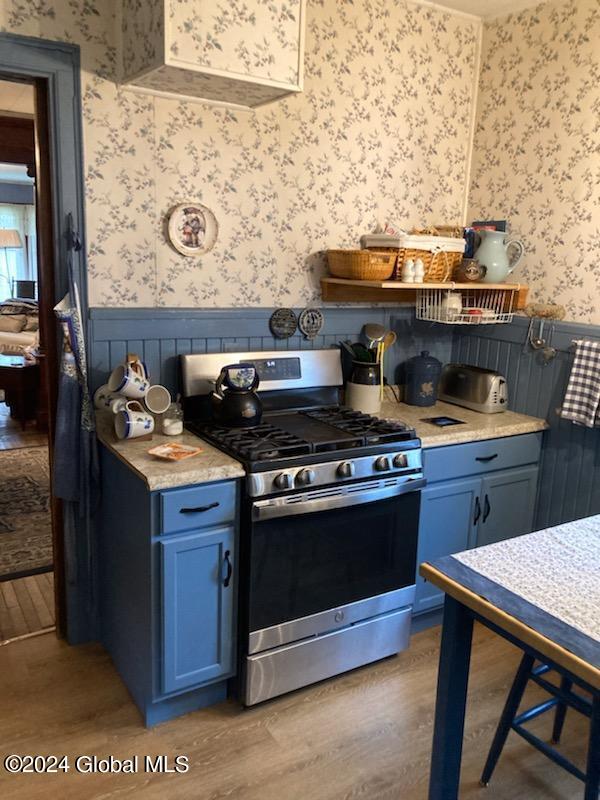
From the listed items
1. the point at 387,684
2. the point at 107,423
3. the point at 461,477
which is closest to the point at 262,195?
the point at 107,423

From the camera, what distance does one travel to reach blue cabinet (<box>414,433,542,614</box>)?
2.69 m

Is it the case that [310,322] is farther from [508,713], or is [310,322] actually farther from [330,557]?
[508,713]

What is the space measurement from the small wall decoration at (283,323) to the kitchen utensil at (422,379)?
0.60m

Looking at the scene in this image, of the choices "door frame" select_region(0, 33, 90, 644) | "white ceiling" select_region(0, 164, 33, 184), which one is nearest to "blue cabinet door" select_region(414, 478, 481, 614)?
"door frame" select_region(0, 33, 90, 644)

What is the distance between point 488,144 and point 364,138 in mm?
625

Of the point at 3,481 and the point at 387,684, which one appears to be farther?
the point at 3,481

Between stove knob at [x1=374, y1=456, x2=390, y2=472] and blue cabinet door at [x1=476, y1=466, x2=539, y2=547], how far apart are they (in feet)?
1.99

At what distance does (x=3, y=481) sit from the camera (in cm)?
432

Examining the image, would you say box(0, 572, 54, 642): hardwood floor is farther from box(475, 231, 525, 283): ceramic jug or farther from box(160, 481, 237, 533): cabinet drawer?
box(475, 231, 525, 283): ceramic jug

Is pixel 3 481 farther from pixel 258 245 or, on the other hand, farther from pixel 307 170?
pixel 307 170

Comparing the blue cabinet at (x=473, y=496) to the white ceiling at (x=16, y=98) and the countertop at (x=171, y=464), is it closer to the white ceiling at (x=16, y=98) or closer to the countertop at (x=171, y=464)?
the countertop at (x=171, y=464)

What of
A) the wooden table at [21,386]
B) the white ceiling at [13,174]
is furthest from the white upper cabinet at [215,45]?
the white ceiling at [13,174]

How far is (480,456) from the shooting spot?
2771 millimetres

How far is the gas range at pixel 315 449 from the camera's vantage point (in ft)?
7.20
